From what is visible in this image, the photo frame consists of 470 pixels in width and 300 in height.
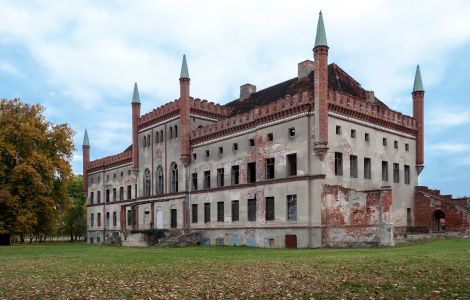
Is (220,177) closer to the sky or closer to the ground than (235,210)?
closer to the sky

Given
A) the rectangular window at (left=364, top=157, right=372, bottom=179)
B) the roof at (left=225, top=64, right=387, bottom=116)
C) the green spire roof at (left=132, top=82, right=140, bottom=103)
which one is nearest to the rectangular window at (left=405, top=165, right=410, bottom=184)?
the rectangular window at (left=364, top=157, right=372, bottom=179)

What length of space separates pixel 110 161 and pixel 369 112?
37002mm

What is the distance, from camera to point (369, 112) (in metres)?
36.7

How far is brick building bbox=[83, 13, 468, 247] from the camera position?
108ft

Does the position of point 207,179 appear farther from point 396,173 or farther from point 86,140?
point 86,140

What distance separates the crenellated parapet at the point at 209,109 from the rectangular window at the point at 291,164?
14.1m

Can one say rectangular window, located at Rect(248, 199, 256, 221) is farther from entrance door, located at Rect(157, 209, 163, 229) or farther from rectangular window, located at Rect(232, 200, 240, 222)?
entrance door, located at Rect(157, 209, 163, 229)

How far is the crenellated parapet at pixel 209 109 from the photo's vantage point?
46375mm

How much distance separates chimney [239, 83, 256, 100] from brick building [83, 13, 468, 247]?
0.11 metres

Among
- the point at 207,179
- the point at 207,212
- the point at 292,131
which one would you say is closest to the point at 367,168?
the point at 292,131

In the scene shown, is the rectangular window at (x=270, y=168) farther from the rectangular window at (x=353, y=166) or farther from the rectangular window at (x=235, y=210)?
the rectangular window at (x=353, y=166)

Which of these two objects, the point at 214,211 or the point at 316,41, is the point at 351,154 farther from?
the point at 214,211

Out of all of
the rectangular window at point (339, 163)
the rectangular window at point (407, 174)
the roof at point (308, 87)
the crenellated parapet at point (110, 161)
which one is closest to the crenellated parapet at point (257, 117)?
the roof at point (308, 87)

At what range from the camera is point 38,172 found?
49.0 m
